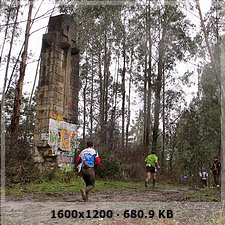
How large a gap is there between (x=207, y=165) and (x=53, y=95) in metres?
20.2

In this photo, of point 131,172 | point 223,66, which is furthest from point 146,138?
point 223,66

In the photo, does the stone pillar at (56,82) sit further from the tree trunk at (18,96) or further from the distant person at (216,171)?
the distant person at (216,171)

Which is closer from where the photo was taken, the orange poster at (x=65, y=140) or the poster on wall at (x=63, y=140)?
the poster on wall at (x=63, y=140)

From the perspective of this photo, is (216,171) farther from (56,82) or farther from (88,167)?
(88,167)

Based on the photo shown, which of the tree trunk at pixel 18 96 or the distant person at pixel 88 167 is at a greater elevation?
the tree trunk at pixel 18 96

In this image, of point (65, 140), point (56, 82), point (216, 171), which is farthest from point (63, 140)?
point (216, 171)

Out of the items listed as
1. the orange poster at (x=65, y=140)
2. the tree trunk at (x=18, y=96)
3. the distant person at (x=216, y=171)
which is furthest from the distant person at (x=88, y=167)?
the distant person at (x=216, y=171)

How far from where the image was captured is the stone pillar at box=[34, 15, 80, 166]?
13734mm

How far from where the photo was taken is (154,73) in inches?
1084

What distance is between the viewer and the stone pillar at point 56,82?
13.7m

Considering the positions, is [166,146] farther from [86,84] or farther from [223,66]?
[223,66]

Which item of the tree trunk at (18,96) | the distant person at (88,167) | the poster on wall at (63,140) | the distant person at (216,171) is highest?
the tree trunk at (18,96)

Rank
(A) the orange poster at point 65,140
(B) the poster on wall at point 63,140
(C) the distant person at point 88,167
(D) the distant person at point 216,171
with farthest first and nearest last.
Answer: (D) the distant person at point 216,171
(A) the orange poster at point 65,140
(B) the poster on wall at point 63,140
(C) the distant person at point 88,167

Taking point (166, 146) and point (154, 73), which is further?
point (166, 146)
